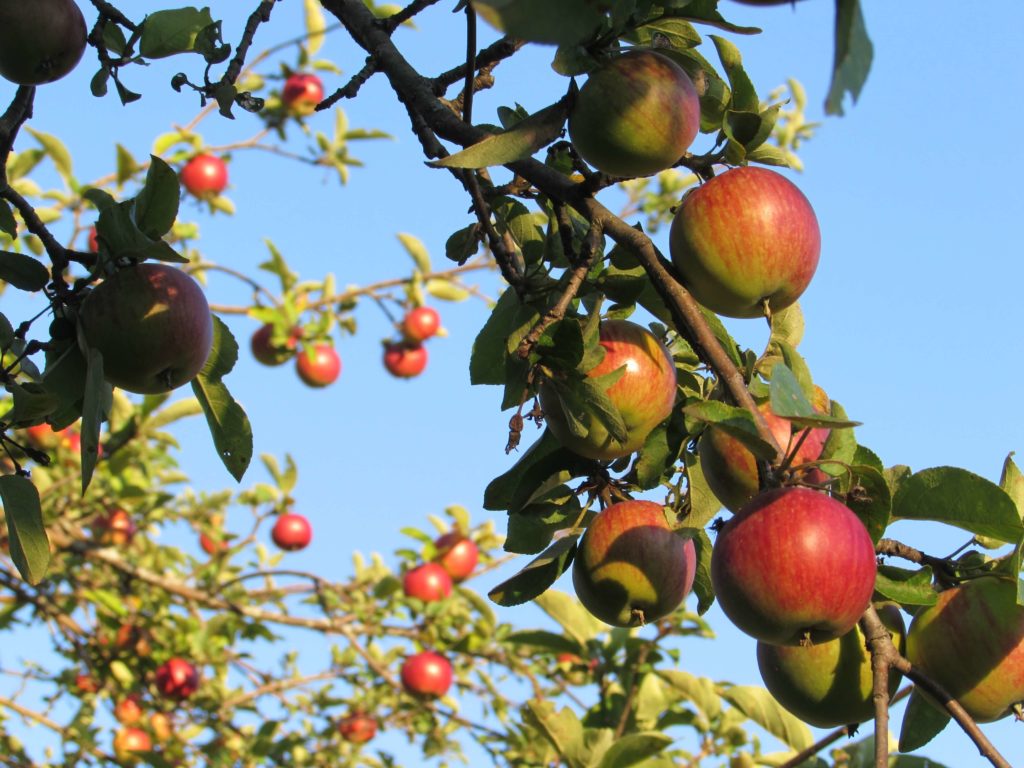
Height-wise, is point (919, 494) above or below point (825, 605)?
above

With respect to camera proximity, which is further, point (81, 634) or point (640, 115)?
point (81, 634)

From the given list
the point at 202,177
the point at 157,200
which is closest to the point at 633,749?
the point at 157,200

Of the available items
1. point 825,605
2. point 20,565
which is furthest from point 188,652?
point 825,605

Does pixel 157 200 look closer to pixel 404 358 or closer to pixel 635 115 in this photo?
pixel 635 115

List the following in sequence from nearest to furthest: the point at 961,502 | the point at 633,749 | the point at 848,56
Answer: the point at 848,56, the point at 961,502, the point at 633,749

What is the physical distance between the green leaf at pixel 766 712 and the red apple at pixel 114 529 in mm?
2729

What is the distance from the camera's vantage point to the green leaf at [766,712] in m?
3.05

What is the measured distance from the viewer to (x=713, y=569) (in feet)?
3.89

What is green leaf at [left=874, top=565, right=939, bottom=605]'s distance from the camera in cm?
122

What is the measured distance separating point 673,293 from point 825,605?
381mm

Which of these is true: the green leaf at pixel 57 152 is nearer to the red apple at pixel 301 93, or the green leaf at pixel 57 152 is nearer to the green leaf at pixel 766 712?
the red apple at pixel 301 93

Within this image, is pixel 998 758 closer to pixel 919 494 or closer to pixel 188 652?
pixel 919 494

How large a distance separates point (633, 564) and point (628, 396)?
21 centimetres

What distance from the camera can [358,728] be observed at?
4.90 m
